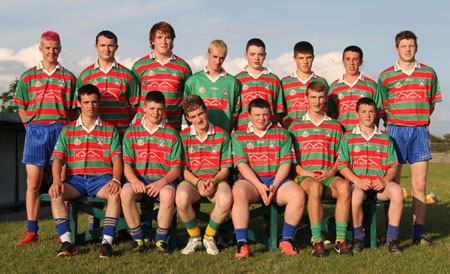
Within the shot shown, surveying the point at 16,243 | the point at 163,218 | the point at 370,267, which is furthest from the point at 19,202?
the point at 370,267

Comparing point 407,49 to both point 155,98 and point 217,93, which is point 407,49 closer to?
point 217,93

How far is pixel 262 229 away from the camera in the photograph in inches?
260

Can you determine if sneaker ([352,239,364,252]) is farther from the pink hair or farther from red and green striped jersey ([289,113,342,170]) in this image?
the pink hair

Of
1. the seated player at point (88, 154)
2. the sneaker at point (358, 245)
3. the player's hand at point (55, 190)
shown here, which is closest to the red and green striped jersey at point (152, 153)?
the seated player at point (88, 154)

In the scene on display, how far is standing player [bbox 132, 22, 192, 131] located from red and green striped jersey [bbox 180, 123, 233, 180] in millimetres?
641

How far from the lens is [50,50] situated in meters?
5.46

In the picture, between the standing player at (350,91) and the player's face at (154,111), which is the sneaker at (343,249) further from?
the player's face at (154,111)

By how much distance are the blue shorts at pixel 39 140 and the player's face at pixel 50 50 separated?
0.77 m

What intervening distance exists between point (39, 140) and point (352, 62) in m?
3.77

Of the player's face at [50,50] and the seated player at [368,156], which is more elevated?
the player's face at [50,50]

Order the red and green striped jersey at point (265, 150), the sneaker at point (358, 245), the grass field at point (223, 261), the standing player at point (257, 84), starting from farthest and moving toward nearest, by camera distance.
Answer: the standing player at point (257, 84) < the red and green striped jersey at point (265, 150) < the sneaker at point (358, 245) < the grass field at point (223, 261)

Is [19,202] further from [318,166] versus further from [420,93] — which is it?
[420,93]

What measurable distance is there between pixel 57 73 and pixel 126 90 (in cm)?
82

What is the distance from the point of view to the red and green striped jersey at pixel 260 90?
18.5ft
